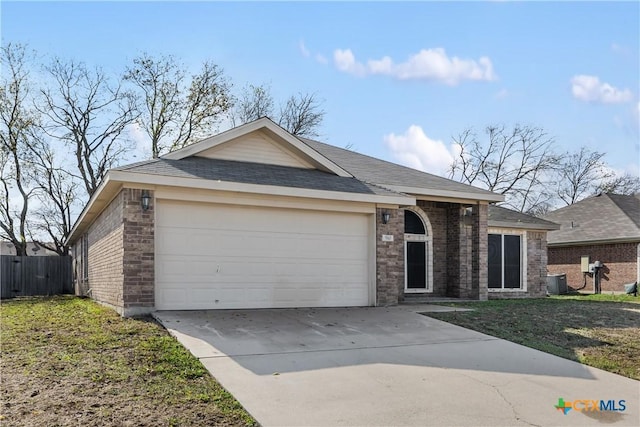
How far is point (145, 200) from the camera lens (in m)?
9.34

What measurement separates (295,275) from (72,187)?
21948mm

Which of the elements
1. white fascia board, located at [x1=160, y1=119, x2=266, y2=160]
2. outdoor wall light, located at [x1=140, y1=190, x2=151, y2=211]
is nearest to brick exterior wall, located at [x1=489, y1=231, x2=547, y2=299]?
white fascia board, located at [x1=160, y1=119, x2=266, y2=160]

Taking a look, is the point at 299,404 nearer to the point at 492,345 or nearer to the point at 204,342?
the point at 204,342

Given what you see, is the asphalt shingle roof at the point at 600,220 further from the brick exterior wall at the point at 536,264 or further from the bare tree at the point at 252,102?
the bare tree at the point at 252,102

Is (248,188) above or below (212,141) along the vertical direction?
below

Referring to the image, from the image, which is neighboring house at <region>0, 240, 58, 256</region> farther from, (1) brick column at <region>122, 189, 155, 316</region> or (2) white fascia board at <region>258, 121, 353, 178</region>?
(1) brick column at <region>122, 189, 155, 316</region>

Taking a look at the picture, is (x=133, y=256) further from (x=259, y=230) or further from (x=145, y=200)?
(x=259, y=230)

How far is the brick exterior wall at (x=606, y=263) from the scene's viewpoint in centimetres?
2066

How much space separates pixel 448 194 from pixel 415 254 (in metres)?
2.05

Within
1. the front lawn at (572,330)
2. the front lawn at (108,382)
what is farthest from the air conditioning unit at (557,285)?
the front lawn at (108,382)

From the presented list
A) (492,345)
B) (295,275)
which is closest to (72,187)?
(295,275)

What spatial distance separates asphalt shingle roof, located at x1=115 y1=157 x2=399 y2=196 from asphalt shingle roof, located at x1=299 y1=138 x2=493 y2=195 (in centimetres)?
153

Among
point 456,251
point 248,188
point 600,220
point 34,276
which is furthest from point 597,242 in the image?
point 34,276

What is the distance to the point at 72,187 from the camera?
2819cm
